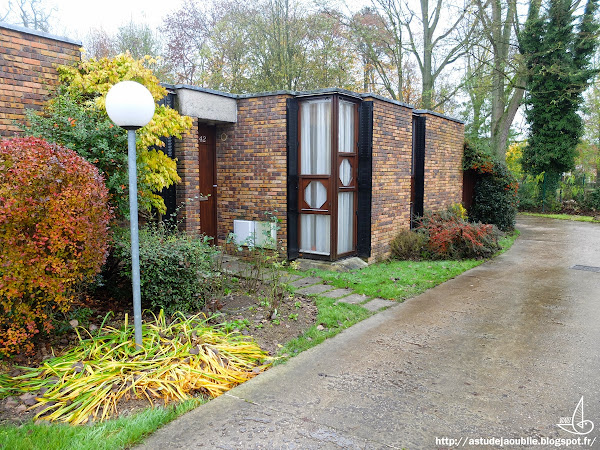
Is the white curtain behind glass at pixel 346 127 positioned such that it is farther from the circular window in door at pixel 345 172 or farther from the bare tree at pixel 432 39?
the bare tree at pixel 432 39

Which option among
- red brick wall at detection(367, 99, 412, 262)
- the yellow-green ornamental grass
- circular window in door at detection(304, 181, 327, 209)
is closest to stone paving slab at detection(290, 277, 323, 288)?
circular window in door at detection(304, 181, 327, 209)

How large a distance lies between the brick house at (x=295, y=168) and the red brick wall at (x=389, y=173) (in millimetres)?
21

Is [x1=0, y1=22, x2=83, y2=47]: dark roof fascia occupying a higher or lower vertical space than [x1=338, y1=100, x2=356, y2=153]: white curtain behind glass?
higher

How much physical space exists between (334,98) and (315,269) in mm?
3003

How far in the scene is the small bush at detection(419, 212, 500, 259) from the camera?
9.28m

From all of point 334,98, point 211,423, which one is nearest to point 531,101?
point 334,98

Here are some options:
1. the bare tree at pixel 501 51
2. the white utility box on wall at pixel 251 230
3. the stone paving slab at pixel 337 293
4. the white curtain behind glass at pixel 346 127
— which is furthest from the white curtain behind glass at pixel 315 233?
the bare tree at pixel 501 51

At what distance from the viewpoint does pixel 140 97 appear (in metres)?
3.97

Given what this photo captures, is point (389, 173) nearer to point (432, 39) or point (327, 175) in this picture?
point (327, 175)

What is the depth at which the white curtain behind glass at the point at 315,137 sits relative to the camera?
8008 mm

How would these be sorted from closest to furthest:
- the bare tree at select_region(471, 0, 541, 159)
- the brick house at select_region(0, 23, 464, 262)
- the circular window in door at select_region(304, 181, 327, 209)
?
the brick house at select_region(0, 23, 464, 262), the circular window in door at select_region(304, 181, 327, 209), the bare tree at select_region(471, 0, 541, 159)

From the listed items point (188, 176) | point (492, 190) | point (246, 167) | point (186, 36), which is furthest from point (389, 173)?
point (186, 36)

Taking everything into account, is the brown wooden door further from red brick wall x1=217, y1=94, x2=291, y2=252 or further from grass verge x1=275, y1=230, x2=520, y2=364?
grass verge x1=275, y1=230, x2=520, y2=364

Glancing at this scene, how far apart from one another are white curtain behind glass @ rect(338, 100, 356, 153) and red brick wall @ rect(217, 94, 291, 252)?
993mm
